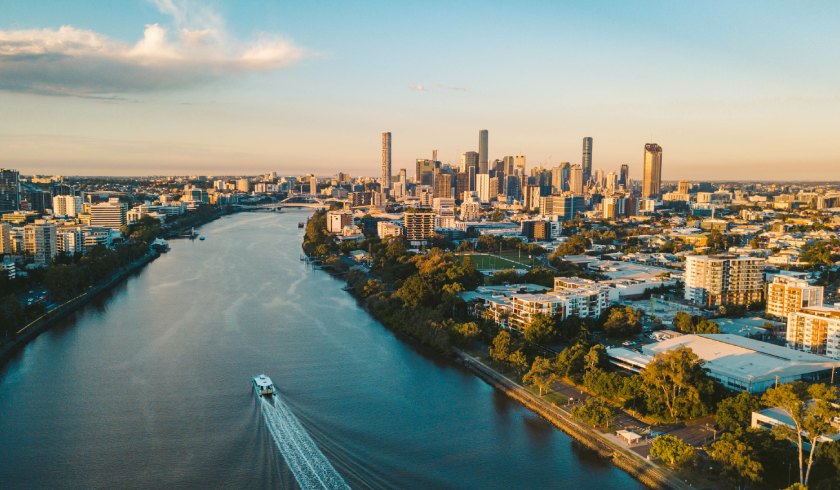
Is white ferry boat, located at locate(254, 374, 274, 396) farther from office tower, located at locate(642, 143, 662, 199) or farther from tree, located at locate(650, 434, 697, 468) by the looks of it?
office tower, located at locate(642, 143, 662, 199)

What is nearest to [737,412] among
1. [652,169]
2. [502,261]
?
[502,261]

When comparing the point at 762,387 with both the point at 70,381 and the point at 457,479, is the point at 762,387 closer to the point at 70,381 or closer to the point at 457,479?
the point at 457,479

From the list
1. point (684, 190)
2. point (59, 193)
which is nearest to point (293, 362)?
point (59, 193)

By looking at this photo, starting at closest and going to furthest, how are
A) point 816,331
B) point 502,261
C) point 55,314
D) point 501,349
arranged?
point 501,349 < point 816,331 < point 55,314 < point 502,261

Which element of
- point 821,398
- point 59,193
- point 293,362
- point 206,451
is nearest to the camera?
point 821,398

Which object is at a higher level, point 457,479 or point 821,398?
point 821,398

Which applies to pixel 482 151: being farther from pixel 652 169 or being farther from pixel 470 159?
pixel 652 169
